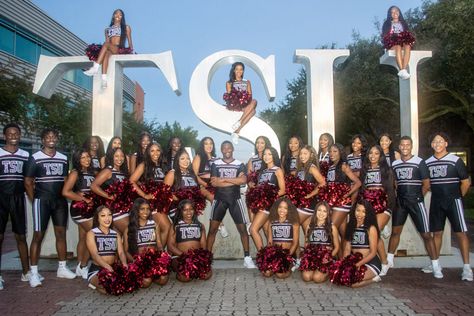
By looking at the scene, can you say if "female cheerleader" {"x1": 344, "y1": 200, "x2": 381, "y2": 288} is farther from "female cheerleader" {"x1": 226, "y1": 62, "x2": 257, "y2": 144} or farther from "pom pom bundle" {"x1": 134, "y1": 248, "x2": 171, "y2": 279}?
"female cheerleader" {"x1": 226, "y1": 62, "x2": 257, "y2": 144}

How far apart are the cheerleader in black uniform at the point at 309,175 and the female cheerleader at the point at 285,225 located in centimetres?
27

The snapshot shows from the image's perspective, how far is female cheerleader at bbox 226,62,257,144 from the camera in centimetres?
842

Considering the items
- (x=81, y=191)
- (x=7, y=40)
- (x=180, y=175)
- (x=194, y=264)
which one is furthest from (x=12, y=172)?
(x=7, y=40)

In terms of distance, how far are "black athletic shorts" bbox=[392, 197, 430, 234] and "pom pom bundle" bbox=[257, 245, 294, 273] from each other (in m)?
1.76

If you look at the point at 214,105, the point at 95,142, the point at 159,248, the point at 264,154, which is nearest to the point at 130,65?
the point at 214,105

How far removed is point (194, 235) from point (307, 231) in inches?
64.1

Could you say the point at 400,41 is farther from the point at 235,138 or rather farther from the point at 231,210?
the point at 231,210

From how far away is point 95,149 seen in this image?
6.85 metres

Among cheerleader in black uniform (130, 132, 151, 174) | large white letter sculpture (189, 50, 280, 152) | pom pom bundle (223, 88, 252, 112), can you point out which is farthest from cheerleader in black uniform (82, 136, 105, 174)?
pom pom bundle (223, 88, 252, 112)

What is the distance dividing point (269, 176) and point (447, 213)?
255 cm

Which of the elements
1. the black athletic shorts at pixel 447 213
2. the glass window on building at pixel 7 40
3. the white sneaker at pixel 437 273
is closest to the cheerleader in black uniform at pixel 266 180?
the black athletic shorts at pixel 447 213

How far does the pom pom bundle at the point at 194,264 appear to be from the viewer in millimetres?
5633

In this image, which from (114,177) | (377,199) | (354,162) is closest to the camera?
→ (377,199)

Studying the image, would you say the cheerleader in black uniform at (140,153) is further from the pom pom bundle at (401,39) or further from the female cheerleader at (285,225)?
the pom pom bundle at (401,39)
